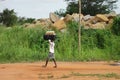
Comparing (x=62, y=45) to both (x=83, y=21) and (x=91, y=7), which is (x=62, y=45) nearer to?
(x=83, y=21)

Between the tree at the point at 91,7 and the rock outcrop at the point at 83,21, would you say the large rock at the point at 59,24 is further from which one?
the tree at the point at 91,7

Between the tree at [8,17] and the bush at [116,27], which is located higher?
the tree at [8,17]

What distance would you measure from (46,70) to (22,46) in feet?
31.4

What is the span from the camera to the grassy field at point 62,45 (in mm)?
24906

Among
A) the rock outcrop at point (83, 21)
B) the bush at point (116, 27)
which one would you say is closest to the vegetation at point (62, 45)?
the bush at point (116, 27)

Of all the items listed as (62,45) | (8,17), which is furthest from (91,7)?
(62,45)

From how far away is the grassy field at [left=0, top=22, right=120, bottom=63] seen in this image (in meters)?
24.9

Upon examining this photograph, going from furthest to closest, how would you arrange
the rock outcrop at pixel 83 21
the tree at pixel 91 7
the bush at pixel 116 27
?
the tree at pixel 91 7
the rock outcrop at pixel 83 21
the bush at pixel 116 27

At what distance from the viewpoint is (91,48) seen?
27.9 m

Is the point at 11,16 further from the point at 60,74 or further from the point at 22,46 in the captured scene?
the point at 60,74

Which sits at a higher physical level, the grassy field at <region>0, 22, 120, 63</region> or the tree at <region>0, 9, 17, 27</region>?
the tree at <region>0, 9, 17, 27</region>

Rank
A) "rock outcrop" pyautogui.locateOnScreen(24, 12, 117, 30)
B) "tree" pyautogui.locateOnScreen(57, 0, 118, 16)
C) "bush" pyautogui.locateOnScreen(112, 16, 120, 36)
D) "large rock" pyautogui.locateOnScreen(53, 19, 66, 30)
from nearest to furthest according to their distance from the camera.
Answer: "bush" pyautogui.locateOnScreen(112, 16, 120, 36) → "large rock" pyautogui.locateOnScreen(53, 19, 66, 30) → "rock outcrop" pyautogui.locateOnScreen(24, 12, 117, 30) → "tree" pyautogui.locateOnScreen(57, 0, 118, 16)

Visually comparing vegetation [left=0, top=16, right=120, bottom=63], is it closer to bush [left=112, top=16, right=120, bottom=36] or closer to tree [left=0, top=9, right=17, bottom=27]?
bush [left=112, top=16, right=120, bottom=36]

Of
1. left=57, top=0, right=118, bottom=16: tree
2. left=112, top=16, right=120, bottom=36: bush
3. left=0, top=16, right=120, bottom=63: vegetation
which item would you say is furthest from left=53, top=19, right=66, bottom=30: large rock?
left=57, top=0, right=118, bottom=16: tree
